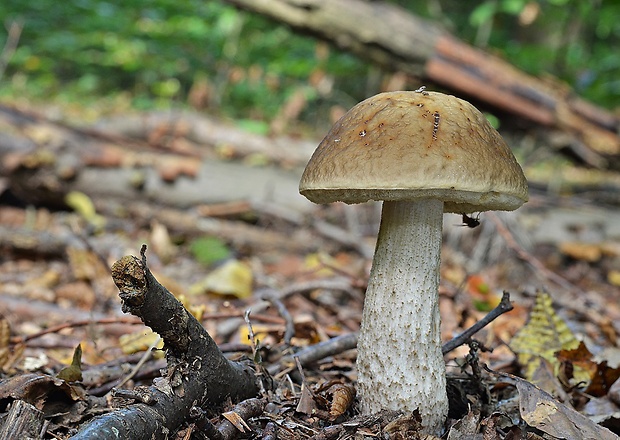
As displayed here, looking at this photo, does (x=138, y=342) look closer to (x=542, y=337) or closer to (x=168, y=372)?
(x=168, y=372)

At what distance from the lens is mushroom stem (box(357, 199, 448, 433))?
190 cm

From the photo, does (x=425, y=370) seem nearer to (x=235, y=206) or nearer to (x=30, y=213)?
(x=235, y=206)

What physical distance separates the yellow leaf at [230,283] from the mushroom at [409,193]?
215 centimetres

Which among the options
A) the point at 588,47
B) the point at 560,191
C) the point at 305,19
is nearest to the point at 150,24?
the point at 305,19

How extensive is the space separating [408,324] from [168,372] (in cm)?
83

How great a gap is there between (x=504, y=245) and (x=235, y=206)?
2.88 metres

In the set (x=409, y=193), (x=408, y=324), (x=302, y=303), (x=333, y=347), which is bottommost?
(x=302, y=303)

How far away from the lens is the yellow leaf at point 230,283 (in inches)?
158

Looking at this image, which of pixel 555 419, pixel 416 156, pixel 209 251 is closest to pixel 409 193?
pixel 416 156

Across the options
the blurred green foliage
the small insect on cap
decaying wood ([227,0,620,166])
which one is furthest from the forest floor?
the blurred green foliage

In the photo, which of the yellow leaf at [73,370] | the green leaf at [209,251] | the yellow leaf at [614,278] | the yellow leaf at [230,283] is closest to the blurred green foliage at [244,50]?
the yellow leaf at [614,278]

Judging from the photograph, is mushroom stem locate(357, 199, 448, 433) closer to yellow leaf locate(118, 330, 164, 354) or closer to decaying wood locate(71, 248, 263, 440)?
decaying wood locate(71, 248, 263, 440)

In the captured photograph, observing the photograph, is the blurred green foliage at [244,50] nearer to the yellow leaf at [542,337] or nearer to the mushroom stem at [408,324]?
the yellow leaf at [542,337]

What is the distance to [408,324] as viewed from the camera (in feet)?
6.22
